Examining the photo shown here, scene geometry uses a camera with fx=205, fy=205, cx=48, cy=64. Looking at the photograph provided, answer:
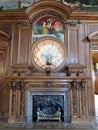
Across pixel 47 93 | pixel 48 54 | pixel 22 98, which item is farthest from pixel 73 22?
pixel 22 98

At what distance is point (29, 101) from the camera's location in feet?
26.8

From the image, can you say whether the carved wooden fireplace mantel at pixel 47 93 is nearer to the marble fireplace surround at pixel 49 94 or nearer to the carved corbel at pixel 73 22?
the marble fireplace surround at pixel 49 94

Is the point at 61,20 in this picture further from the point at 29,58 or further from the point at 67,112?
the point at 67,112

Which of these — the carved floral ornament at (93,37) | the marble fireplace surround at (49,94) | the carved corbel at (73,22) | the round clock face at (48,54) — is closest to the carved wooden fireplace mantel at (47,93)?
the marble fireplace surround at (49,94)

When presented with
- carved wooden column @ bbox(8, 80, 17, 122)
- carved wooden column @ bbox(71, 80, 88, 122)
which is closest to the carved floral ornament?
carved wooden column @ bbox(71, 80, 88, 122)

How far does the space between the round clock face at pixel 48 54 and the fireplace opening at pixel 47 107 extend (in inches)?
47.5

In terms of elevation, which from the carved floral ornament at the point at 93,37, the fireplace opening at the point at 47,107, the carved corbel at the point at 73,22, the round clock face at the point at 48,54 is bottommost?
the fireplace opening at the point at 47,107

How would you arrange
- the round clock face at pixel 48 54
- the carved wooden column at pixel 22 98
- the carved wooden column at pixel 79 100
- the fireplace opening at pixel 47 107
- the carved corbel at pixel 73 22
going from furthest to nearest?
the carved corbel at pixel 73 22 → the round clock face at pixel 48 54 → the fireplace opening at pixel 47 107 → the carved wooden column at pixel 22 98 → the carved wooden column at pixel 79 100

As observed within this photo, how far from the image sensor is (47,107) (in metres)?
8.24

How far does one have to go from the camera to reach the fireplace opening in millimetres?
8031

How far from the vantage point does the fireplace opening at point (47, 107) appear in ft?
26.3

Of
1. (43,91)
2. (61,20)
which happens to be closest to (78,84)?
(43,91)

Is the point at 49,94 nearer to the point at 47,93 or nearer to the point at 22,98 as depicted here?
the point at 47,93

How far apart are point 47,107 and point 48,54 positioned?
2.25 metres
